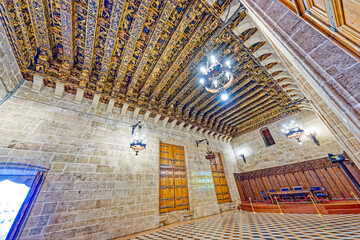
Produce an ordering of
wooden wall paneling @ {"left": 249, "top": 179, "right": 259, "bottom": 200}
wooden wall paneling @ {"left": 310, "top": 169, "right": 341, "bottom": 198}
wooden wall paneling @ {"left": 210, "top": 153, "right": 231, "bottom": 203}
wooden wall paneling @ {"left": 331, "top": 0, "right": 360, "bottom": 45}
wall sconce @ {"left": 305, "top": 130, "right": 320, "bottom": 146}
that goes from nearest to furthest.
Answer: wooden wall paneling @ {"left": 331, "top": 0, "right": 360, "bottom": 45} < wooden wall paneling @ {"left": 310, "top": 169, "right": 341, "bottom": 198} < wall sconce @ {"left": 305, "top": 130, "right": 320, "bottom": 146} < wooden wall paneling @ {"left": 210, "top": 153, "right": 231, "bottom": 203} < wooden wall paneling @ {"left": 249, "top": 179, "right": 259, "bottom": 200}

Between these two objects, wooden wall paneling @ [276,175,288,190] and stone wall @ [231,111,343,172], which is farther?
wooden wall paneling @ [276,175,288,190]

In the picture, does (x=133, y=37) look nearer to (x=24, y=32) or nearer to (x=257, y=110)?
(x=24, y=32)

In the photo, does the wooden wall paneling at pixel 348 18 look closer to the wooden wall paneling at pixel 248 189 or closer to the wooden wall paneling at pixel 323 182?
the wooden wall paneling at pixel 323 182

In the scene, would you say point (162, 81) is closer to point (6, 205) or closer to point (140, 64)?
point (140, 64)

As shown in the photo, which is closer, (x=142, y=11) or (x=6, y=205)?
(x=6, y=205)

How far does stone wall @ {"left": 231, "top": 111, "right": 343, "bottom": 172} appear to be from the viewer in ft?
23.3

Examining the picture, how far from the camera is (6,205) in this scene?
3.23m

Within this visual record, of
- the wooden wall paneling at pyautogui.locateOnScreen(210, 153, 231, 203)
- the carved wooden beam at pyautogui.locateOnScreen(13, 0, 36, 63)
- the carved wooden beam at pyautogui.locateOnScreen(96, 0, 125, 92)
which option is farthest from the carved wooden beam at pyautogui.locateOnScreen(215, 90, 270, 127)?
the carved wooden beam at pyautogui.locateOnScreen(13, 0, 36, 63)

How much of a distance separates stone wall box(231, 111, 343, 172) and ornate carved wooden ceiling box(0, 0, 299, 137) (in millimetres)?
3087

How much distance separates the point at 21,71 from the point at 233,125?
12.5m

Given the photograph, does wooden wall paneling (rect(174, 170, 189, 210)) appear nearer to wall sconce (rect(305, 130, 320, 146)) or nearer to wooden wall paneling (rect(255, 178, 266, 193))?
wooden wall paneling (rect(255, 178, 266, 193))

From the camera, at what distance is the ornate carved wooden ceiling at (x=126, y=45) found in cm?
346

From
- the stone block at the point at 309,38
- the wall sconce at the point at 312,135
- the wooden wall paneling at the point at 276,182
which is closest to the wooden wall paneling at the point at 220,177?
the wooden wall paneling at the point at 276,182

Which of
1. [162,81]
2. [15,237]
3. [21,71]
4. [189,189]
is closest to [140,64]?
[162,81]
